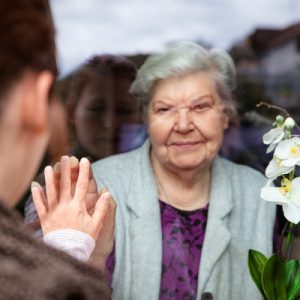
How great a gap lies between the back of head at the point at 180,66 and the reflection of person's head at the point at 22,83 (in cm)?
102

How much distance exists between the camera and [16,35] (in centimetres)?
79

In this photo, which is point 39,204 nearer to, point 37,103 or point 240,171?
point 37,103

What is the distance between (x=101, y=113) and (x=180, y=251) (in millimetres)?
666

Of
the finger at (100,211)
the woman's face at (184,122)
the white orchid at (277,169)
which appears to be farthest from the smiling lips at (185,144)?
the finger at (100,211)

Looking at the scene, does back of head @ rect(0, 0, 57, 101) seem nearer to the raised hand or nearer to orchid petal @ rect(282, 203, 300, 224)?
the raised hand

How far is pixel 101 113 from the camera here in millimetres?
2244

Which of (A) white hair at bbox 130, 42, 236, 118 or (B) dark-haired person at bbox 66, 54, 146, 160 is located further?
(B) dark-haired person at bbox 66, 54, 146, 160

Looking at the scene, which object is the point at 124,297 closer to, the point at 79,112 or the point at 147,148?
the point at 147,148

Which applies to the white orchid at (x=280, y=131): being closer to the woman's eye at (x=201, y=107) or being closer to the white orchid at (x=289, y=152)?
the white orchid at (x=289, y=152)

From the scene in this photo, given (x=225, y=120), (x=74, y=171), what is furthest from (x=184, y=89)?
(x=74, y=171)

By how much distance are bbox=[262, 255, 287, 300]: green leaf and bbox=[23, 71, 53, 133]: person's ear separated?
2.64ft

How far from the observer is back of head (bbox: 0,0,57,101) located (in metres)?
0.79

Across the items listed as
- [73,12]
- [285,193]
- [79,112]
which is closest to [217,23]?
[73,12]

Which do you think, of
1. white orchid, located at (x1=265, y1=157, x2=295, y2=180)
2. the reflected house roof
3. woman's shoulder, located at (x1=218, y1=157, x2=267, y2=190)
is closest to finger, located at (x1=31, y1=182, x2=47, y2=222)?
white orchid, located at (x1=265, y1=157, x2=295, y2=180)
